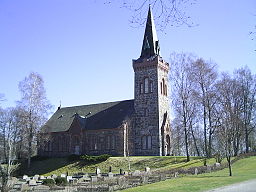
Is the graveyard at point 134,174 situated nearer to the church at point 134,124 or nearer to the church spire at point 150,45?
the church at point 134,124

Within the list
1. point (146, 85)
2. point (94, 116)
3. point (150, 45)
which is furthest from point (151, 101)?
point (94, 116)

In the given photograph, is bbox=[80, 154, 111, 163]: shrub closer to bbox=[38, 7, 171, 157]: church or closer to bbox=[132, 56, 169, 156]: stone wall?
bbox=[38, 7, 171, 157]: church

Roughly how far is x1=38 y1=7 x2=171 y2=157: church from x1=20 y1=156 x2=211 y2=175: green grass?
148 inches

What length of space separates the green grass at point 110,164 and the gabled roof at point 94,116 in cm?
606

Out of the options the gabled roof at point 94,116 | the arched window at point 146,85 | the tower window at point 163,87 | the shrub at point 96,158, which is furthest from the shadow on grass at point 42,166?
the tower window at point 163,87

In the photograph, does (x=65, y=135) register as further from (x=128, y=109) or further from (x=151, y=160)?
(x=151, y=160)

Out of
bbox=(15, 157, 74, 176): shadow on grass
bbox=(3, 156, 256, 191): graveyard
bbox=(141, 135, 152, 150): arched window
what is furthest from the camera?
bbox=(141, 135, 152, 150): arched window

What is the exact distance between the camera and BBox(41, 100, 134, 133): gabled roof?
52625mm

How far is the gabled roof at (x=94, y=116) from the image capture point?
173 ft

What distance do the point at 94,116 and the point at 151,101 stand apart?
41.7ft

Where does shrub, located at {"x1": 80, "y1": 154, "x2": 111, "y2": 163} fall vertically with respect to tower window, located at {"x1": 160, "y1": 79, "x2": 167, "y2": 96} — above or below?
below

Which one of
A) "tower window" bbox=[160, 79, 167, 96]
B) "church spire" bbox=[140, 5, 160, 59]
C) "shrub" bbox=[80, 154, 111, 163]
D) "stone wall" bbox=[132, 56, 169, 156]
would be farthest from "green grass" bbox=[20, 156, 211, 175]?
"church spire" bbox=[140, 5, 160, 59]

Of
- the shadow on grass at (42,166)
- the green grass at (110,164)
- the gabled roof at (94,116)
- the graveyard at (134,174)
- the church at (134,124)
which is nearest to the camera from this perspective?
the graveyard at (134,174)

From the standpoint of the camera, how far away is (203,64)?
42906 mm
